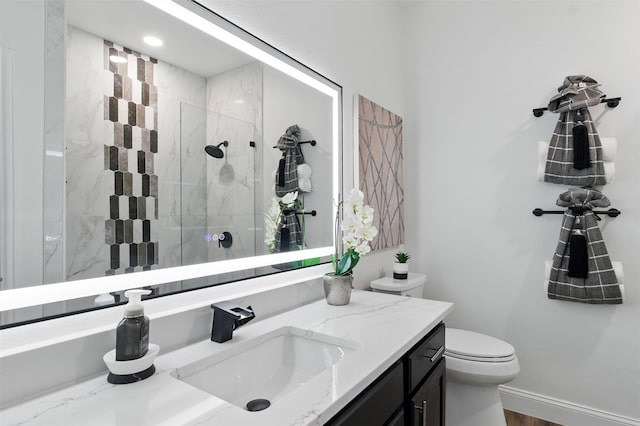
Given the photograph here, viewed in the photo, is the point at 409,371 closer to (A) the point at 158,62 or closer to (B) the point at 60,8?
(A) the point at 158,62

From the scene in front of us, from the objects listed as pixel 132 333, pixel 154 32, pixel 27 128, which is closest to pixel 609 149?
pixel 154 32

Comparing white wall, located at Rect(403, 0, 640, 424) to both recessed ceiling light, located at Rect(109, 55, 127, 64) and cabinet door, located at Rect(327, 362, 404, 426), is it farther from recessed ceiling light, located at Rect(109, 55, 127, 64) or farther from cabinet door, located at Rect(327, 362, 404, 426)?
recessed ceiling light, located at Rect(109, 55, 127, 64)

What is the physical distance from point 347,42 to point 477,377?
184cm

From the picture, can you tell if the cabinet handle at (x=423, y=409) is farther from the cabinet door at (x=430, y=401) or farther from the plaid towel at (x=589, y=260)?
the plaid towel at (x=589, y=260)

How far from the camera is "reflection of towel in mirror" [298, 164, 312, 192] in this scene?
5.24ft

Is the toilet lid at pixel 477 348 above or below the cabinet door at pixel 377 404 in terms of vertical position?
below

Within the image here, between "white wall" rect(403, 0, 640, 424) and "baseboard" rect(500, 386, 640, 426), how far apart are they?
4 cm

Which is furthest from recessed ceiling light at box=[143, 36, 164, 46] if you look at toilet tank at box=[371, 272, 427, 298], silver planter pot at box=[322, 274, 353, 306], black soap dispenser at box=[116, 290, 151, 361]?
toilet tank at box=[371, 272, 427, 298]

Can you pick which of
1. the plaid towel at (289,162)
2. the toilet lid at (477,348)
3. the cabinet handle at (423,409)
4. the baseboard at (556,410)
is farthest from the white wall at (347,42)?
the baseboard at (556,410)

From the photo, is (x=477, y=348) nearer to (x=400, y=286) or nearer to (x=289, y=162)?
(x=400, y=286)

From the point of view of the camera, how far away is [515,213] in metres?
2.21

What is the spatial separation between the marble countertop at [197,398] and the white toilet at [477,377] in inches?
30.8

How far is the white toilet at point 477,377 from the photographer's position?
1656 millimetres

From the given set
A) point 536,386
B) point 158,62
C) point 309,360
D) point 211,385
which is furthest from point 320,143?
point 536,386
